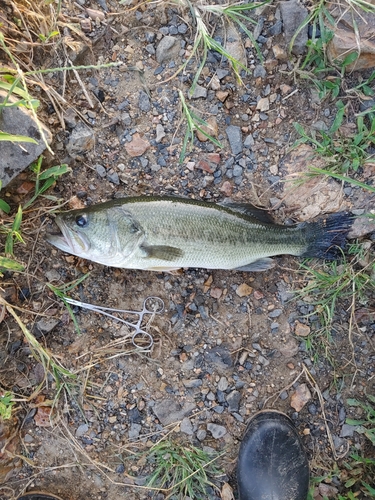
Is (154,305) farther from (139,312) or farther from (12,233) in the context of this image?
(12,233)

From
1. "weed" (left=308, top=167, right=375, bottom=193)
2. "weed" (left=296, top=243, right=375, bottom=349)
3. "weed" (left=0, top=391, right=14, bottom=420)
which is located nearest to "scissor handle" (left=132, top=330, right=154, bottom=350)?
"weed" (left=0, top=391, right=14, bottom=420)

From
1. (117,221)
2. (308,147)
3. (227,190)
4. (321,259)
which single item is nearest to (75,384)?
(117,221)

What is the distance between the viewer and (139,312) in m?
3.61

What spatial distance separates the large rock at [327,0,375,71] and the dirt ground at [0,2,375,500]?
0.37 meters


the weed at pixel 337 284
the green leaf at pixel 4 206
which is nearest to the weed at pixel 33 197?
the green leaf at pixel 4 206

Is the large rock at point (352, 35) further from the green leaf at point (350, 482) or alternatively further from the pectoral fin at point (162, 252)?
the green leaf at point (350, 482)

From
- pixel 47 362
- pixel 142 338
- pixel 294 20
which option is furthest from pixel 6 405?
pixel 294 20

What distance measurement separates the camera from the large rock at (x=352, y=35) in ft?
11.0

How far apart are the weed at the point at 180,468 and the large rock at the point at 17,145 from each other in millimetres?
2689

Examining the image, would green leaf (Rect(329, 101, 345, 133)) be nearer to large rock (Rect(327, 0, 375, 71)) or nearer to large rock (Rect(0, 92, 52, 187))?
large rock (Rect(327, 0, 375, 71))

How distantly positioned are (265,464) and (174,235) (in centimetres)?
227

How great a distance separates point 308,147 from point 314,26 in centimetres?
100

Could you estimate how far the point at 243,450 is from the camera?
144 inches

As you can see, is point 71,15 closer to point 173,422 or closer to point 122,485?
point 173,422
